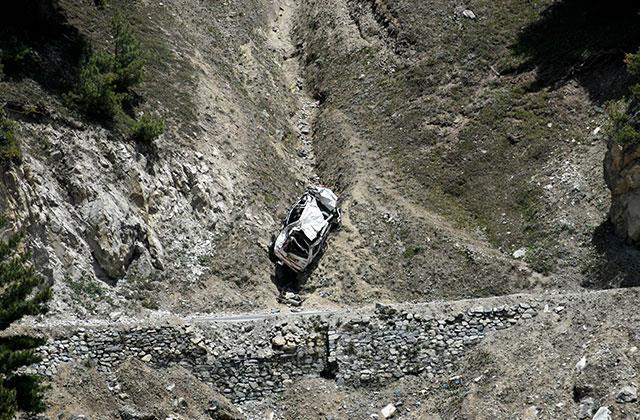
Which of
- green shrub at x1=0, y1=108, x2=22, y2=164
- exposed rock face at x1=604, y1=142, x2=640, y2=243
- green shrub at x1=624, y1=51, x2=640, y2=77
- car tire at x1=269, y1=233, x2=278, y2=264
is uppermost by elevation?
green shrub at x1=624, y1=51, x2=640, y2=77

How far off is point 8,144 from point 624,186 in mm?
21845

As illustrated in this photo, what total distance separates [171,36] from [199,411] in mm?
22494

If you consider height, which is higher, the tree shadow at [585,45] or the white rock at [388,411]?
the tree shadow at [585,45]

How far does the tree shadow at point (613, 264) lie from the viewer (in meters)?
36.9

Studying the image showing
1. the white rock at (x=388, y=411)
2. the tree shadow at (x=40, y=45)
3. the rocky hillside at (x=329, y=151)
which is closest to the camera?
the white rock at (x=388, y=411)

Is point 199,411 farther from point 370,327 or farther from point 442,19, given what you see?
point 442,19

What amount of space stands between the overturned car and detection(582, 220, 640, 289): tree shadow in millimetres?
10193

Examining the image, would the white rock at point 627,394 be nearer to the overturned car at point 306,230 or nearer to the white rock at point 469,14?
the overturned car at point 306,230

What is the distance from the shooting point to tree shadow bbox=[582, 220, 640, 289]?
36875mm

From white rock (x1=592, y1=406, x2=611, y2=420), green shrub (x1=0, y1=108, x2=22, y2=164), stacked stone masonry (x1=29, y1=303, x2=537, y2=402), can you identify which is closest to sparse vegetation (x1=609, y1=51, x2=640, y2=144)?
stacked stone masonry (x1=29, y1=303, x2=537, y2=402)

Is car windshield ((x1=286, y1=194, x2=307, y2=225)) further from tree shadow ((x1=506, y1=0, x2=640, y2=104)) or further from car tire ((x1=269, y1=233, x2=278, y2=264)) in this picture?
tree shadow ((x1=506, y1=0, x2=640, y2=104))

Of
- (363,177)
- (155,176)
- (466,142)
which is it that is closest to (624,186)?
(466,142)

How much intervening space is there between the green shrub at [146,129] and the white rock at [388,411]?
1445 cm


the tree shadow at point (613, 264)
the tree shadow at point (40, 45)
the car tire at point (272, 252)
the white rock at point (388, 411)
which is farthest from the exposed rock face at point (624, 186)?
the tree shadow at point (40, 45)
